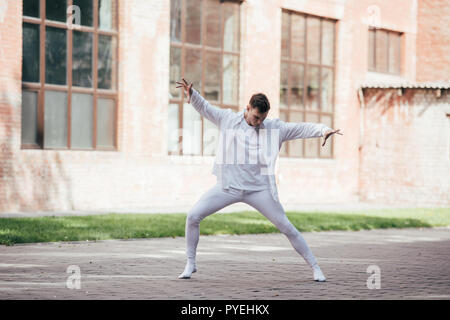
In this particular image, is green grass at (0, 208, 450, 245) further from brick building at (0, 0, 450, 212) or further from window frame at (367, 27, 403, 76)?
window frame at (367, 27, 403, 76)

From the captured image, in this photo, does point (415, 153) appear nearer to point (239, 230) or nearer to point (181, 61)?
point (181, 61)

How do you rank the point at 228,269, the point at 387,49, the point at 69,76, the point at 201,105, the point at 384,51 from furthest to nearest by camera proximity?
the point at 387,49
the point at 384,51
the point at 69,76
the point at 228,269
the point at 201,105

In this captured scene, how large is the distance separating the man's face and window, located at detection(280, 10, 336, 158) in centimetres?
1566

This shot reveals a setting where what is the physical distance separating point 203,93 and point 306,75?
14.6 feet

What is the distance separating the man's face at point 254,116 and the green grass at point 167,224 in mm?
4859

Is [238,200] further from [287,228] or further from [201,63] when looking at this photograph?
[201,63]

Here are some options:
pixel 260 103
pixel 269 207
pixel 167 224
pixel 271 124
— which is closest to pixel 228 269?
pixel 269 207

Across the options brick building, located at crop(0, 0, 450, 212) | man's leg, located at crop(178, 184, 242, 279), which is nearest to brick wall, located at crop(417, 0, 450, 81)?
brick building, located at crop(0, 0, 450, 212)

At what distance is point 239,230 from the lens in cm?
1325

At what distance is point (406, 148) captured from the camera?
2356 centimetres

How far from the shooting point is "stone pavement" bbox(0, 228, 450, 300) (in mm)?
6816

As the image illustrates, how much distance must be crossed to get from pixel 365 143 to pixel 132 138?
914cm

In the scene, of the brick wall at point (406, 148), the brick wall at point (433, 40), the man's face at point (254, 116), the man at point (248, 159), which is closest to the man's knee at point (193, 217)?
the man at point (248, 159)

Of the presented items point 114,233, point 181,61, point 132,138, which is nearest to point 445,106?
point 181,61
